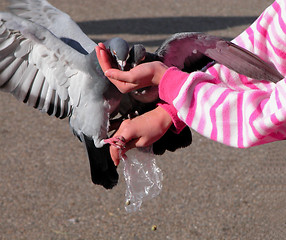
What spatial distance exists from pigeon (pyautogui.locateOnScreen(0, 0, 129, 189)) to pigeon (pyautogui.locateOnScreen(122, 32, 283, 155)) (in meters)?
0.10

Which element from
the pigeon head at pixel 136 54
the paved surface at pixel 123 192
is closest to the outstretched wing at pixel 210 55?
the pigeon head at pixel 136 54

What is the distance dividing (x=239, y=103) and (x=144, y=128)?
47 cm

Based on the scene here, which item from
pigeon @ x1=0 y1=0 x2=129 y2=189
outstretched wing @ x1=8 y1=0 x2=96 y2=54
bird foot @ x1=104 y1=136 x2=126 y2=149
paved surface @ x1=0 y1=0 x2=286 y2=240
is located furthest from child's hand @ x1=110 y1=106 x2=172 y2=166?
paved surface @ x1=0 y1=0 x2=286 y2=240

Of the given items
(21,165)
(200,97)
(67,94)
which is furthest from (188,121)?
(21,165)

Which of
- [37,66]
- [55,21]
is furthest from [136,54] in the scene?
[55,21]

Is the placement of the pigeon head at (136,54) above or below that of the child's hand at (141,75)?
below

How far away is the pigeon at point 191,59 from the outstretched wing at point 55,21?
0.39m

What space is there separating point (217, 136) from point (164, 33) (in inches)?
170

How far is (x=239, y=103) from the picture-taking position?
1.18 metres

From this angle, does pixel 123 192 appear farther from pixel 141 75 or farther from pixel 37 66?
pixel 141 75

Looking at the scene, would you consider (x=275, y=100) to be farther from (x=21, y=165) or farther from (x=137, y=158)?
(x=21, y=165)

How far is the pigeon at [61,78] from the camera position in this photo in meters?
1.64

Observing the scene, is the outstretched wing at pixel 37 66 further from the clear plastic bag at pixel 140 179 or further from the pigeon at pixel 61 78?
the clear plastic bag at pixel 140 179

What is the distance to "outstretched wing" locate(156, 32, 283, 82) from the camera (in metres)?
1.47
